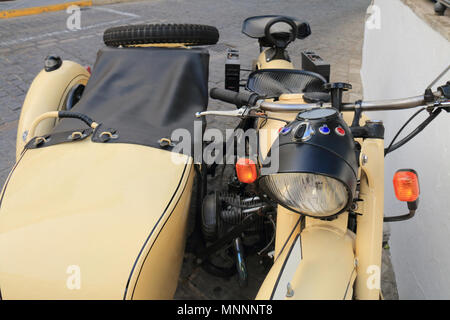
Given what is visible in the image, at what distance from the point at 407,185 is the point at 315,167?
0.41 metres

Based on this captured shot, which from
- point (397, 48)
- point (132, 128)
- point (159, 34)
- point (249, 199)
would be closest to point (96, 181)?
point (132, 128)

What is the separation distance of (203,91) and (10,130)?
274cm

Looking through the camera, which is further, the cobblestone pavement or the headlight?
the cobblestone pavement

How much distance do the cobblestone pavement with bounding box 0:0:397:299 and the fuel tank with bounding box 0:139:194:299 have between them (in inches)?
36.5

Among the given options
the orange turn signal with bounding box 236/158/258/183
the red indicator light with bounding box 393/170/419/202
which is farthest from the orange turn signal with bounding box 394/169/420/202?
the orange turn signal with bounding box 236/158/258/183

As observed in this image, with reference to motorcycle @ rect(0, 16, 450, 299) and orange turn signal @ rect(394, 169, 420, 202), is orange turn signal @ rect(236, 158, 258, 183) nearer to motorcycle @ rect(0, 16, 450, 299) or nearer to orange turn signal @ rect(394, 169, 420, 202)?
motorcycle @ rect(0, 16, 450, 299)

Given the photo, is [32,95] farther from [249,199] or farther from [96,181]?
[249,199]

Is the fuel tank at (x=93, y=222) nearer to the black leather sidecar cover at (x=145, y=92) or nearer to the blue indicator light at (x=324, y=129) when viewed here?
the black leather sidecar cover at (x=145, y=92)

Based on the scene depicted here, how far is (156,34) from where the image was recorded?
229 cm

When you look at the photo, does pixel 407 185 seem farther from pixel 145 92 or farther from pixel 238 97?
pixel 145 92

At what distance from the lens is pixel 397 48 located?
2.82 metres

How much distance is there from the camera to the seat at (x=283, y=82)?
205 cm

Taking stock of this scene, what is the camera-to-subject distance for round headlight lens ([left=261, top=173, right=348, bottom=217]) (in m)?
1.05

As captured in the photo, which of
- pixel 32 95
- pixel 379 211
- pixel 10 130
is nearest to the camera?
pixel 379 211
